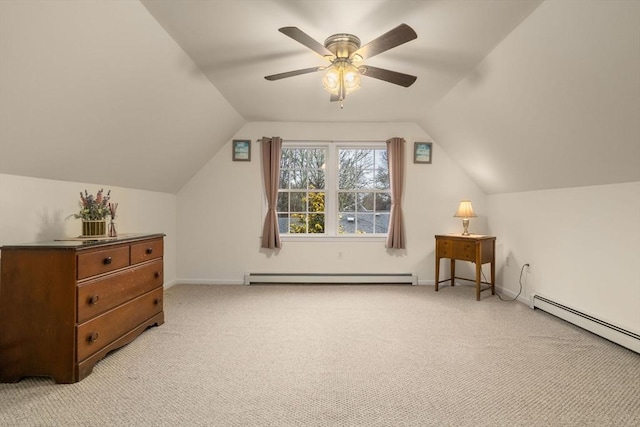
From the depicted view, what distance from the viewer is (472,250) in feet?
12.8

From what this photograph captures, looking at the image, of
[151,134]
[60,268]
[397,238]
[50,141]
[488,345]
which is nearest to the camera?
[60,268]

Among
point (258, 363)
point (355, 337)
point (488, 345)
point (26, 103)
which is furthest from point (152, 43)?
point (488, 345)

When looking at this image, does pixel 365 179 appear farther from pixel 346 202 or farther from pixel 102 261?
pixel 102 261

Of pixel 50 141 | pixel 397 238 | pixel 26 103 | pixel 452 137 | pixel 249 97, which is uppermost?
pixel 249 97

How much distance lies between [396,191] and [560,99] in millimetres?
2374

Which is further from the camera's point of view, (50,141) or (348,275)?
(348,275)

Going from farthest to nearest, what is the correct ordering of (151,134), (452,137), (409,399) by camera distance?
(452,137) → (151,134) → (409,399)

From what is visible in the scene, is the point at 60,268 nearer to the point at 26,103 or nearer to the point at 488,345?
the point at 26,103

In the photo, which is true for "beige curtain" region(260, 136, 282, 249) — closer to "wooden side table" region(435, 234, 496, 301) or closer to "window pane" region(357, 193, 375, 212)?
"window pane" region(357, 193, 375, 212)

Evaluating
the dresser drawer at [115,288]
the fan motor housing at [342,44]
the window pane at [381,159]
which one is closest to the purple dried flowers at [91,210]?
the dresser drawer at [115,288]

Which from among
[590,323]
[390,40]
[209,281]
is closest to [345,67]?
[390,40]

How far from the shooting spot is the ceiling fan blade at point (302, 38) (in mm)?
1818

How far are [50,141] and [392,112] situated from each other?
11.6ft

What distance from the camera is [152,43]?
2.32 meters
